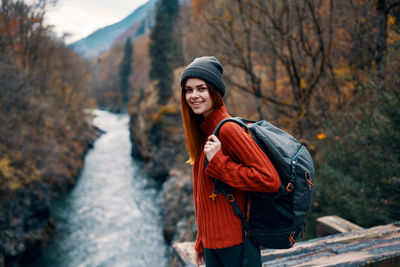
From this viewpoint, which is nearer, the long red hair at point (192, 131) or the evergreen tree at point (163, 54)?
the long red hair at point (192, 131)

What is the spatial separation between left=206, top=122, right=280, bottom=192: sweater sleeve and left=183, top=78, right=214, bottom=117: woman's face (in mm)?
230

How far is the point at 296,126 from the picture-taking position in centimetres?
776

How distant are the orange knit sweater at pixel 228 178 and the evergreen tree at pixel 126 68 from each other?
173 feet

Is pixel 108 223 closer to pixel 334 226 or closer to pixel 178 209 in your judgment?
pixel 178 209

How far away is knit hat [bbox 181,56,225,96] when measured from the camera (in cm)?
154

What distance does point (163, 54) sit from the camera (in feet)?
84.4

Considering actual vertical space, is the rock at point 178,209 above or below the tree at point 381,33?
below

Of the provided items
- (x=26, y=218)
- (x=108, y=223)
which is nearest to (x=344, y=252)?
(x=26, y=218)

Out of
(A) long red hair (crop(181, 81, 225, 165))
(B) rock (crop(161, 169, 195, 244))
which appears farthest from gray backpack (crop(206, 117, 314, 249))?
(B) rock (crop(161, 169, 195, 244))

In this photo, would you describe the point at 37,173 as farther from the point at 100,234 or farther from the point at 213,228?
the point at 213,228

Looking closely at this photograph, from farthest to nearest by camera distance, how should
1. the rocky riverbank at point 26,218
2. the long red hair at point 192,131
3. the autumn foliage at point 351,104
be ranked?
1. the rocky riverbank at point 26,218
2. the autumn foliage at point 351,104
3. the long red hair at point 192,131

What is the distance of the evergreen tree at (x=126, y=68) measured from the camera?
166ft

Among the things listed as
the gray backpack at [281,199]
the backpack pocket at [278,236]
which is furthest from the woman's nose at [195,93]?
the backpack pocket at [278,236]

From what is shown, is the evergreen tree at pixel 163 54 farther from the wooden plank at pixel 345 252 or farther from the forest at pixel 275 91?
the wooden plank at pixel 345 252
